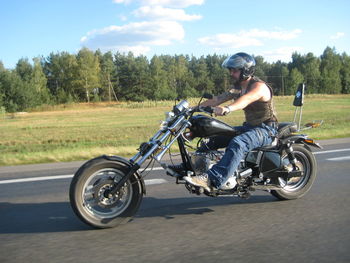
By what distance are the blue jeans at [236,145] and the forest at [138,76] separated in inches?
2872

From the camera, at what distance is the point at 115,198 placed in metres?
4.09

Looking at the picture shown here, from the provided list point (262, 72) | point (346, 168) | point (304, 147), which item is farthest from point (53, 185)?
point (262, 72)

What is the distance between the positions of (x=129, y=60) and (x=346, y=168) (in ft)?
318

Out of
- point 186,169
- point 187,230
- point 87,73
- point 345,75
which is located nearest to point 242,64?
point 186,169

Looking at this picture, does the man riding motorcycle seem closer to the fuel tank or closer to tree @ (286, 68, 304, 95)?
the fuel tank

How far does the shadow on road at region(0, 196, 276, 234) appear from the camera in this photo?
13.4ft

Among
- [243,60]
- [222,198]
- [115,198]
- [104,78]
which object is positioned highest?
[104,78]

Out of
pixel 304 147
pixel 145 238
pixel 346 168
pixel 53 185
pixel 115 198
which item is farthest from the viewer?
pixel 346 168

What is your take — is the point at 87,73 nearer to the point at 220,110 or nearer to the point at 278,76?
the point at 278,76

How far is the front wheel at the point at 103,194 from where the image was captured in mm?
3865

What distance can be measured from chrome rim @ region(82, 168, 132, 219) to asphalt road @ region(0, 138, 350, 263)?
0.20 meters

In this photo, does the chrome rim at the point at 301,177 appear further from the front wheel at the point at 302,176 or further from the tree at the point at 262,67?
the tree at the point at 262,67

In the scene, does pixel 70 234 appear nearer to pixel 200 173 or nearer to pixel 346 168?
pixel 200 173

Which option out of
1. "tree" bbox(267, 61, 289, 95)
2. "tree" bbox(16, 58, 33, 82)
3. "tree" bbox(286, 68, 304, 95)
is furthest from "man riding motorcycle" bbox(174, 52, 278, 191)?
"tree" bbox(267, 61, 289, 95)
